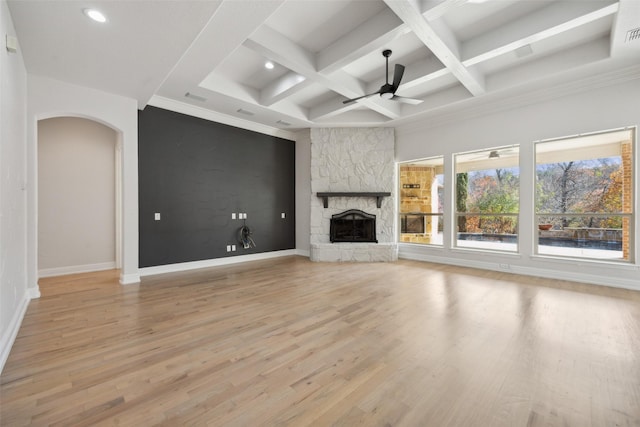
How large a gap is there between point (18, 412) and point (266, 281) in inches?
119

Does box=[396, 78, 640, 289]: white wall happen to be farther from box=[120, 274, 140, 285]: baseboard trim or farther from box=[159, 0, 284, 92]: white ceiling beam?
box=[120, 274, 140, 285]: baseboard trim

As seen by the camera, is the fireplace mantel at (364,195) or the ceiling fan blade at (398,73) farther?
the fireplace mantel at (364,195)

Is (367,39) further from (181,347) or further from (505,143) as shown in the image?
(181,347)

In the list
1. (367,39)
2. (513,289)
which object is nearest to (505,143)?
(513,289)

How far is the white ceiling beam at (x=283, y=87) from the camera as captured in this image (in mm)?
4598

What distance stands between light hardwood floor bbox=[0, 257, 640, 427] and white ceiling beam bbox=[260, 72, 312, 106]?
3268 millimetres

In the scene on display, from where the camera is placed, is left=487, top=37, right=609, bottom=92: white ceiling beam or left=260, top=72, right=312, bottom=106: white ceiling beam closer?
left=487, top=37, right=609, bottom=92: white ceiling beam

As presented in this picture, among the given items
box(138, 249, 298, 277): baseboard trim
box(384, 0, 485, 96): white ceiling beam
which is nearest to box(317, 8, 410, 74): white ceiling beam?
box(384, 0, 485, 96): white ceiling beam

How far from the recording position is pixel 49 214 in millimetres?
4781

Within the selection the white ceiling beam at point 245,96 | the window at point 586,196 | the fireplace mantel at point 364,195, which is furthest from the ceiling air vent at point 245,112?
the window at point 586,196

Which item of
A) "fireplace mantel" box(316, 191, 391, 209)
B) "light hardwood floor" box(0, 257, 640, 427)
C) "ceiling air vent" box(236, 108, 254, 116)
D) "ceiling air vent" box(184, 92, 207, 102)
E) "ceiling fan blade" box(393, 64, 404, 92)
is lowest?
"light hardwood floor" box(0, 257, 640, 427)

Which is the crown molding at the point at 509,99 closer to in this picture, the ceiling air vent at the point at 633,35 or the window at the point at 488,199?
the window at the point at 488,199

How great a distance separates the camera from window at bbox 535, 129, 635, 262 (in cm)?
427

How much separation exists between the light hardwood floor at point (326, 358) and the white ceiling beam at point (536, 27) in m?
3.21
